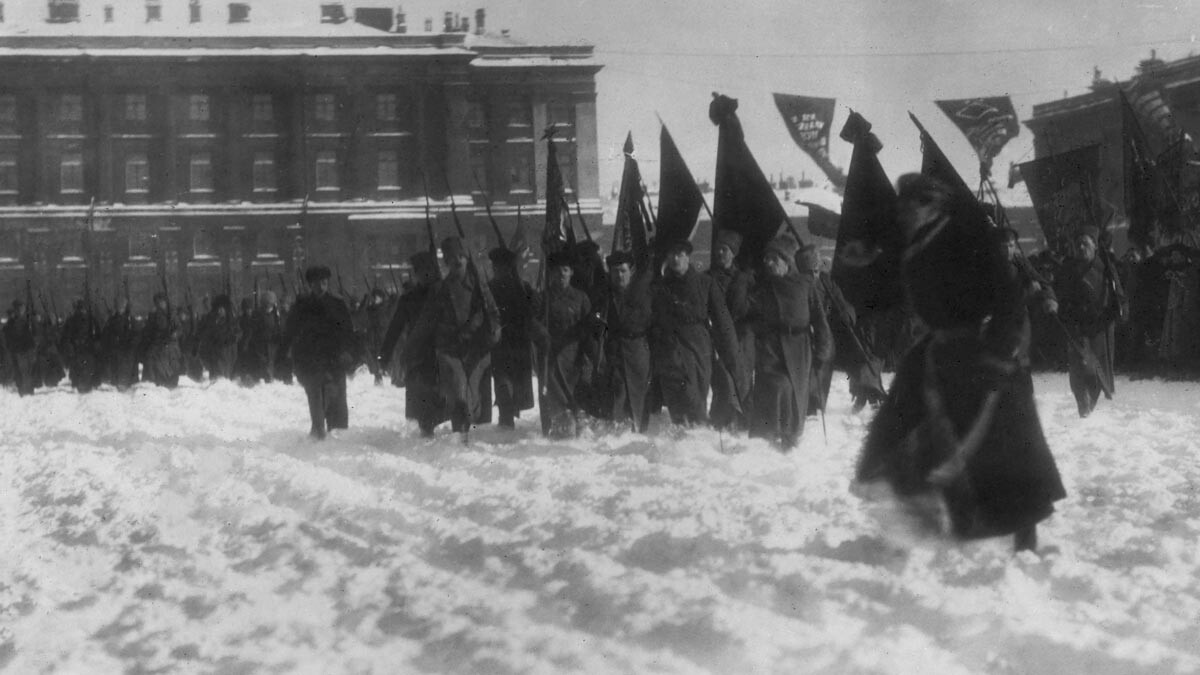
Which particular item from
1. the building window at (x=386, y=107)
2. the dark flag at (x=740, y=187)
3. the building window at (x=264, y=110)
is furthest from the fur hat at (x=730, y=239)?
the building window at (x=264, y=110)

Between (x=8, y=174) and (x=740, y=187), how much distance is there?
48.3 meters

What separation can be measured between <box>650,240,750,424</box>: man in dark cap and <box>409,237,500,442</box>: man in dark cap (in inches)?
56.1

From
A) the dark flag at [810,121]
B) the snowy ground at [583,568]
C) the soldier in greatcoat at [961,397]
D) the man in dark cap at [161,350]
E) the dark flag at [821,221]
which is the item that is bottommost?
the man in dark cap at [161,350]

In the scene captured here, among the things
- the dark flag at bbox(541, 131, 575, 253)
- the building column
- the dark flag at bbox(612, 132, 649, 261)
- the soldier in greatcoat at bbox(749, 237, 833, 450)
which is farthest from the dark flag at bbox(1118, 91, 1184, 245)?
the building column

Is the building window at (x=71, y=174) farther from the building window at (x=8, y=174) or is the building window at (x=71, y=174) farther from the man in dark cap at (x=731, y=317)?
the man in dark cap at (x=731, y=317)

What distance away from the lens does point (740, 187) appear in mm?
9477

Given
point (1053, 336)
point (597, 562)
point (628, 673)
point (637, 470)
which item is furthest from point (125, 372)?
point (628, 673)

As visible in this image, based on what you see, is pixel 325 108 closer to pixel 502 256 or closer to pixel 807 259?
pixel 502 256

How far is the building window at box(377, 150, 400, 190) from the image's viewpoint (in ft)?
174

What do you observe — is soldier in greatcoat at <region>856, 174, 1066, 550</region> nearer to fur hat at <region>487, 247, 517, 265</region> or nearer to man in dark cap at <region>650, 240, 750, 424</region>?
man in dark cap at <region>650, 240, 750, 424</region>

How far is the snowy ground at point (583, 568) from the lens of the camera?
15.1ft

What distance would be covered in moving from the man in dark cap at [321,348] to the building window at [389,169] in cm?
4183

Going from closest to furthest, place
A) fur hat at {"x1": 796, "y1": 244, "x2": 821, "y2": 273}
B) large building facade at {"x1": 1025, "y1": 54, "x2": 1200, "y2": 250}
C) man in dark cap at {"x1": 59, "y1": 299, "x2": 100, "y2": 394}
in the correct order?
1. fur hat at {"x1": 796, "y1": 244, "x2": 821, "y2": 273}
2. large building facade at {"x1": 1025, "y1": 54, "x2": 1200, "y2": 250}
3. man in dark cap at {"x1": 59, "y1": 299, "x2": 100, "y2": 394}

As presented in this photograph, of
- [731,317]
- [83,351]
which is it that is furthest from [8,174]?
[731,317]
